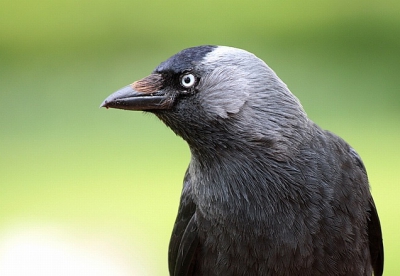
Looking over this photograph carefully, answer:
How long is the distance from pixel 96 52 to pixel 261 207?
2.43 m

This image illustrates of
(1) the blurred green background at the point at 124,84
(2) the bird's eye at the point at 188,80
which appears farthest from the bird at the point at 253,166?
(1) the blurred green background at the point at 124,84

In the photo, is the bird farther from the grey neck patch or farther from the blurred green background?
the blurred green background

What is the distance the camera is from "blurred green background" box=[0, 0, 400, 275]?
3.46 meters

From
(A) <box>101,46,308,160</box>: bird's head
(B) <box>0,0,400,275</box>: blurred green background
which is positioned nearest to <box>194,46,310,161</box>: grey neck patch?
(A) <box>101,46,308,160</box>: bird's head

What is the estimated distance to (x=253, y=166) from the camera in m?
1.76

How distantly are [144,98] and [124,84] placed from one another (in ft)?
7.04

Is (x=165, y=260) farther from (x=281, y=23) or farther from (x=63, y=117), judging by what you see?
(x=281, y=23)

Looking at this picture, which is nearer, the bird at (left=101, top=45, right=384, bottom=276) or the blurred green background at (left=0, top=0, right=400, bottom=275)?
the bird at (left=101, top=45, right=384, bottom=276)

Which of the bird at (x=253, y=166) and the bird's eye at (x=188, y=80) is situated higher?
the bird's eye at (x=188, y=80)

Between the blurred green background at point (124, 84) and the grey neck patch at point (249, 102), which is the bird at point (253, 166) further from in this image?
the blurred green background at point (124, 84)

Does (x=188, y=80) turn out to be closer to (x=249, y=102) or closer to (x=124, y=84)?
(x=249, y=102)

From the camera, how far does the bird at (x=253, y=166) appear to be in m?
1.72

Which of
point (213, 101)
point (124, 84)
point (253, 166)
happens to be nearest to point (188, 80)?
point (213, 101)

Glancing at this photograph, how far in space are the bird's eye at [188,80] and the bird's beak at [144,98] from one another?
47 millimetres
